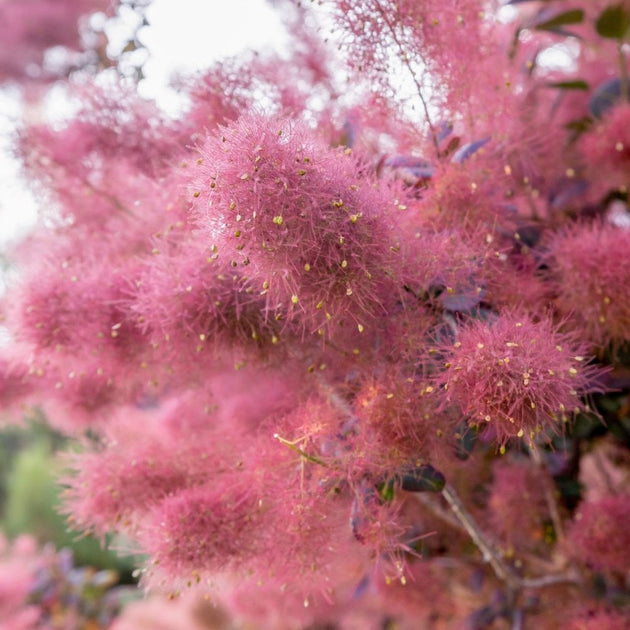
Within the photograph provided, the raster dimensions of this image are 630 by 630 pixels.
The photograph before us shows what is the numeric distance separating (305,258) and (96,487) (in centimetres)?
40

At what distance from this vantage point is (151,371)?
65 centimetres

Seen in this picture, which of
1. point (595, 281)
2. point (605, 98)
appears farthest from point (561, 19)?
point (595, 281)

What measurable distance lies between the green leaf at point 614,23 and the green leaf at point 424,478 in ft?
2.07

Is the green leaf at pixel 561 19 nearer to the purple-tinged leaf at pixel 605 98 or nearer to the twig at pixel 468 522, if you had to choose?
the purple-tinged leaf at pixel 605 98

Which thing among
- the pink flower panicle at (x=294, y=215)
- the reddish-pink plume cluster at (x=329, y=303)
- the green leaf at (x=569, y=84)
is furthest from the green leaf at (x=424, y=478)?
the green leaf at (x=569, y=84)

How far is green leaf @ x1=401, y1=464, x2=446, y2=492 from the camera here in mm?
540

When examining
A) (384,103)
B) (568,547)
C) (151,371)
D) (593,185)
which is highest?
(384,103)

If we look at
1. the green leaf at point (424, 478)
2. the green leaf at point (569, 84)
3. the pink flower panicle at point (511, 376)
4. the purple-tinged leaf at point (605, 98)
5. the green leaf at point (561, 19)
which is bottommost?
the green leaf at point (424, 478)

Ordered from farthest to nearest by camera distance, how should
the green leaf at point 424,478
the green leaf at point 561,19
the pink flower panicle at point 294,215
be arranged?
1. the green leaf at point 561,19
2. the green leaf at point 424,478
3. the pink flower panicle at point 294,215

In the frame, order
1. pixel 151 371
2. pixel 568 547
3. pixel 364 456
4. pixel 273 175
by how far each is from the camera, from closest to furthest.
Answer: pixel 273 175, pixel 364 456, pixel 151 371, pixel 568 547

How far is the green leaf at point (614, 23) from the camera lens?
2.64 ft

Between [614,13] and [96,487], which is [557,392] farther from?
[614,13]

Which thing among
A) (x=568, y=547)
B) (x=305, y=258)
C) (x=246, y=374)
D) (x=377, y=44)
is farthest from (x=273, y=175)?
(x=568, y=547)

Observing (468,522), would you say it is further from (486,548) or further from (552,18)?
(552,18)
